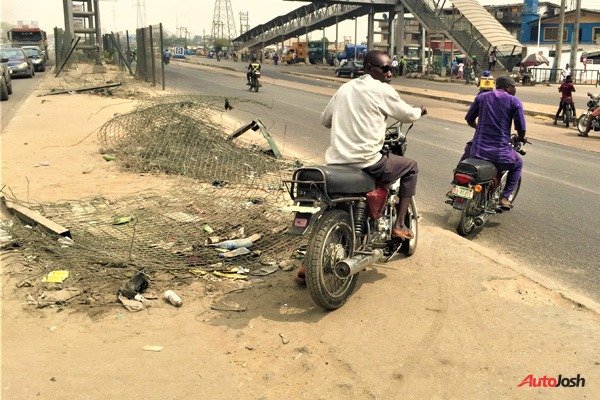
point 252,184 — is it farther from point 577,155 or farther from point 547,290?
point 577,155

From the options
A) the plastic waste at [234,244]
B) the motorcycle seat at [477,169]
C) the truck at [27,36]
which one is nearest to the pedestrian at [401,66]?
the truck at [27,36]

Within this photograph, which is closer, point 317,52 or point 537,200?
point 537,200

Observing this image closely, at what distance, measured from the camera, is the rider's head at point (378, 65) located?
4.19 m

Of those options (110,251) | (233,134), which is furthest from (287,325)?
(233,134)

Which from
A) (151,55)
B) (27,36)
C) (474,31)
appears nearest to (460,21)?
(474,31)

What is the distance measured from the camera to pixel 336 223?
153 inches

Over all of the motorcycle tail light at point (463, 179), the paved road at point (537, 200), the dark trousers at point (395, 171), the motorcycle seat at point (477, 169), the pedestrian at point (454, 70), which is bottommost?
the paved road at point (537, 200)

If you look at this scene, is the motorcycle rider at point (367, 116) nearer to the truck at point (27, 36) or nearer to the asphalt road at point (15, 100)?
the asphalt road at point (15, 100)

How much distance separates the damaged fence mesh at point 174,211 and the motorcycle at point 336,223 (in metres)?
0.97

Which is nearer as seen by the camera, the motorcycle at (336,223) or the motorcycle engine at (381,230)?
the motorcycle at (336,223)

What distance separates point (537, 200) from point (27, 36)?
151 ft

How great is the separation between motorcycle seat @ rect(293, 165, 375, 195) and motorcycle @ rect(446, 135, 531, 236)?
2.31 metres

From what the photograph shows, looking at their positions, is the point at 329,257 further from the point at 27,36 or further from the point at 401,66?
the point at 27,36

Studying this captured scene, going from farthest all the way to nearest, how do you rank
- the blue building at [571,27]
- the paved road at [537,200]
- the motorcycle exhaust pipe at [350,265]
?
the blue building at [571,27], the paved road at [537,200], the motorcycle exhaust pipe at [350,265]
